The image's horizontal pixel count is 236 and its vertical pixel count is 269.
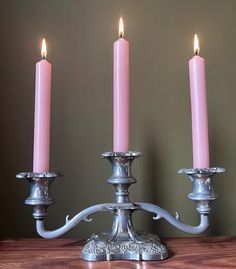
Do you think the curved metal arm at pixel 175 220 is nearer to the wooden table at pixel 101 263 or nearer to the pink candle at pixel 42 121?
the wooden table at pixel 101 263

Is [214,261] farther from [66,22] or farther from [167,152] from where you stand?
[66,22]

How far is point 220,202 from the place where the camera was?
0.68 m

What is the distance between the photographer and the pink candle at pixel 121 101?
49 centimetres

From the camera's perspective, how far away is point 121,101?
1.63 ft

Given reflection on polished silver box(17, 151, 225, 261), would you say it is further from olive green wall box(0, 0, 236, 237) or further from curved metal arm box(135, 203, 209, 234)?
olive green wall box(0, 0, 236, 237)

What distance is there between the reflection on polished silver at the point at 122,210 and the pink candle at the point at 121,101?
0.02 meters

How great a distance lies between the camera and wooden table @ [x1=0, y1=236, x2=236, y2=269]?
44cm

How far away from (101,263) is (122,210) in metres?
0.09

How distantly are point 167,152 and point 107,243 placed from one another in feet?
0.90

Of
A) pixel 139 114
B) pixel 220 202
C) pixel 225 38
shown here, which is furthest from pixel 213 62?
pixel 220 202

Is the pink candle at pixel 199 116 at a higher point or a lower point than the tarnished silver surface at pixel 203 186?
higher

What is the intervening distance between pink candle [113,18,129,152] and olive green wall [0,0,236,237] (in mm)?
193

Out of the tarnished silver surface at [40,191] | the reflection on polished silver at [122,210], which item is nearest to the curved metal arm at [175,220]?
the reflection on polished silver at [122,210]

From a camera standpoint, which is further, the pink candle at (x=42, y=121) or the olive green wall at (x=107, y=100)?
the olive green wall at (x=107, y=100)
